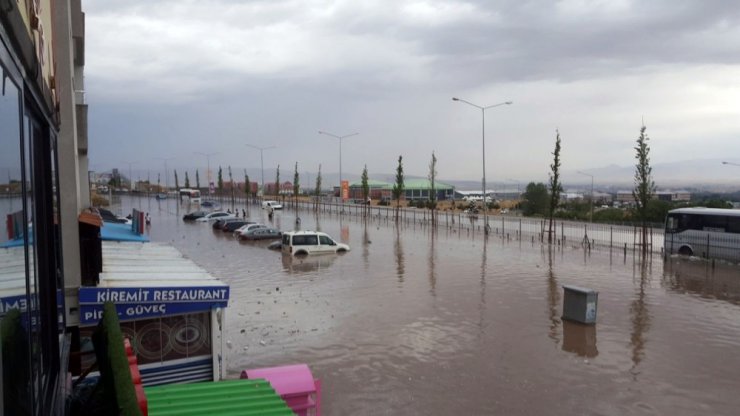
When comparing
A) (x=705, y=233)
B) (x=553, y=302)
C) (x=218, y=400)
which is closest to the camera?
(x=218, y=400)

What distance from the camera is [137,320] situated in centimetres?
898

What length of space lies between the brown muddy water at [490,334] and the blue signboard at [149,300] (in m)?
2.71

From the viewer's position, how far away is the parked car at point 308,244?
96.5 feet

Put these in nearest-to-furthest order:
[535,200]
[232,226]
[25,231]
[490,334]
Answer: [25,231], [490,334], [232,226], [535,200]

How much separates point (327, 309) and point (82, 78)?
1200cm

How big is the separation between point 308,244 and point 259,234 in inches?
355

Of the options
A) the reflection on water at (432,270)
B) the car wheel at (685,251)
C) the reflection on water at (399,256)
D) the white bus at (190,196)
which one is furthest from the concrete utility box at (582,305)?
the white bus at (190,196)

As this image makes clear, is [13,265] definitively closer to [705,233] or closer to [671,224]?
[705,233]

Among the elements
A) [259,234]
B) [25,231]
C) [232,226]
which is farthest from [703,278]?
[232,226]

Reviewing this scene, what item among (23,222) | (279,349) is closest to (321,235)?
(279,349)

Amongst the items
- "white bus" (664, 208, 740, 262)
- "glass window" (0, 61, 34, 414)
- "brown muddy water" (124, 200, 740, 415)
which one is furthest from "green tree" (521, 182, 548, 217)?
"glass window" (0, 61, 34, 414)

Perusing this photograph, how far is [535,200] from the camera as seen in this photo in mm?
76625

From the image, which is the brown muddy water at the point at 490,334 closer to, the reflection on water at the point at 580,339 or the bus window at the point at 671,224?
the reflection on water at the point at 580,339

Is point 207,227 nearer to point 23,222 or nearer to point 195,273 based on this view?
point 195,273
